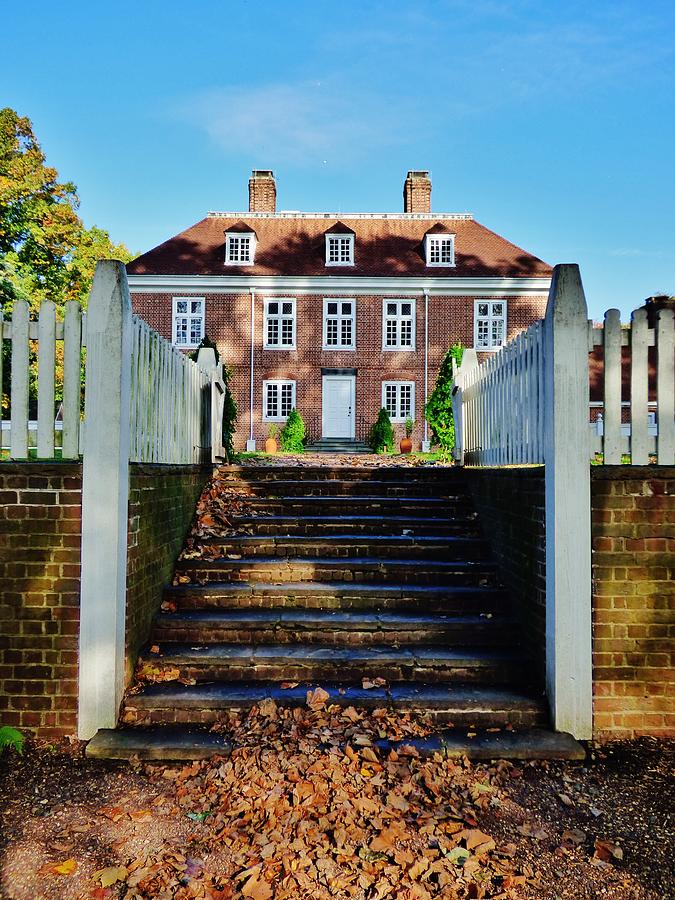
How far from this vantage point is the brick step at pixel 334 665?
13.7 ft

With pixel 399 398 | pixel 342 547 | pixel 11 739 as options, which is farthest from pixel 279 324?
pixel 11 739

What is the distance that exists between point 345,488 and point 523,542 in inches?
107

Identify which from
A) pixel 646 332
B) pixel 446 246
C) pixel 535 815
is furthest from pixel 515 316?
pixel 535 815

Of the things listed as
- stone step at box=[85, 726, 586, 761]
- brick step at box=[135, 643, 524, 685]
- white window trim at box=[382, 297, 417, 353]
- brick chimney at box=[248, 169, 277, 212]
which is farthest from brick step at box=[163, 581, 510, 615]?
brick chimney at box=[248, 169, 277, 212]

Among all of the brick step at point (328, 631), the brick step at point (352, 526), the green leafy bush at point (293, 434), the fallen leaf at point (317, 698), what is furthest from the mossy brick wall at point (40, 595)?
the green leafy bush at point (293, 434)

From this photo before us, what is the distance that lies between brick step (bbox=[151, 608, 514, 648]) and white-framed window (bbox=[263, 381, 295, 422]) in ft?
72.0

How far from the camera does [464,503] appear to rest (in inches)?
255

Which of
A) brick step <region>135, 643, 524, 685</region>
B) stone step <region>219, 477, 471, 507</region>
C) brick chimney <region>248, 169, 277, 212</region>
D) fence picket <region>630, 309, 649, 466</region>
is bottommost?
brick step <region>135, 643, 524, 685</region>

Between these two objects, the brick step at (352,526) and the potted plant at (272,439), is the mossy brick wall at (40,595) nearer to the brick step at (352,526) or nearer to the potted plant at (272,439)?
the brick step at (352,526)

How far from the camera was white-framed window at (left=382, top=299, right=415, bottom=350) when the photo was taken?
26.5 m

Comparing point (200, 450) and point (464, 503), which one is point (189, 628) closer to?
point (200, 450)

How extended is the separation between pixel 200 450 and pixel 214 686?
3.10 metres

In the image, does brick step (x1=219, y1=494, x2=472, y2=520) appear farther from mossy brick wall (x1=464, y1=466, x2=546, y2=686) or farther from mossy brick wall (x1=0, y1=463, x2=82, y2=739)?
mossy brick wall (x1=0, y1=463, x2=82, y2=739)

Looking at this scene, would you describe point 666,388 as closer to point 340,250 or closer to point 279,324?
point 279,324
